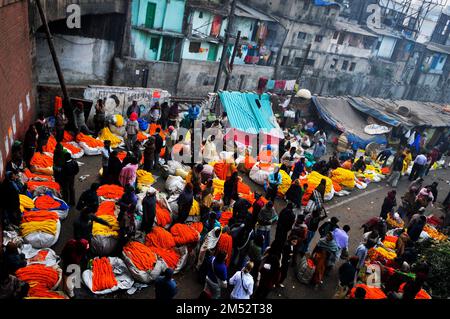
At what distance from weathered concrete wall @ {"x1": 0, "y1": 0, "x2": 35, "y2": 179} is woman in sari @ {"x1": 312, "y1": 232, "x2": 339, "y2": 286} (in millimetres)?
7783

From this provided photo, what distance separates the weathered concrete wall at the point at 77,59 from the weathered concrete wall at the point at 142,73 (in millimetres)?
648

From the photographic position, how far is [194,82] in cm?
2541

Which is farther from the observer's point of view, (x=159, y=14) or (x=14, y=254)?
(x=159, y=14)

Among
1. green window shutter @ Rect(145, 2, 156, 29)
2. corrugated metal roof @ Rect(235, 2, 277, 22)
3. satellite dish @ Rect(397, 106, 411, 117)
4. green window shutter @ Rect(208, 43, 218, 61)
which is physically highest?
corrugated metal roof @ Rect(235, 2, 277, 22)

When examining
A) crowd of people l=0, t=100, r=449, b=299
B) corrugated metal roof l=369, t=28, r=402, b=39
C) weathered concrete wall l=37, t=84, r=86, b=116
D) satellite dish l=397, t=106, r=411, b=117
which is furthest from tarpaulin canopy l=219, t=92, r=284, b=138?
corrugated metal roof l=369, t=28, r=402, b=39

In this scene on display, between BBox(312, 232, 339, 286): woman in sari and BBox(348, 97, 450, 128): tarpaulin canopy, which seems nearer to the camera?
BBox(312, 232, 339, 286): woman in sari

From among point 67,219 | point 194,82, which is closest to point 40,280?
point 67,219

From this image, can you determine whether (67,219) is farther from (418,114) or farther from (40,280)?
(418,114)

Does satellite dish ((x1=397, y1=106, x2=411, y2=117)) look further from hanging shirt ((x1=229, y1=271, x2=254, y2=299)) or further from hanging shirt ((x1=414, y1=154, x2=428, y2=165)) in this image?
hanging shirt ((x1=229, y1=271, x2=254, y2=299))

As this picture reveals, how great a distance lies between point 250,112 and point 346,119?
8152 millimetres

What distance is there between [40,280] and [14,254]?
72 cm

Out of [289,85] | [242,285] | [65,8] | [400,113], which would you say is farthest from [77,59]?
[400,113]

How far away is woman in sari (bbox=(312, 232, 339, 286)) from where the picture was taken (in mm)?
8094
